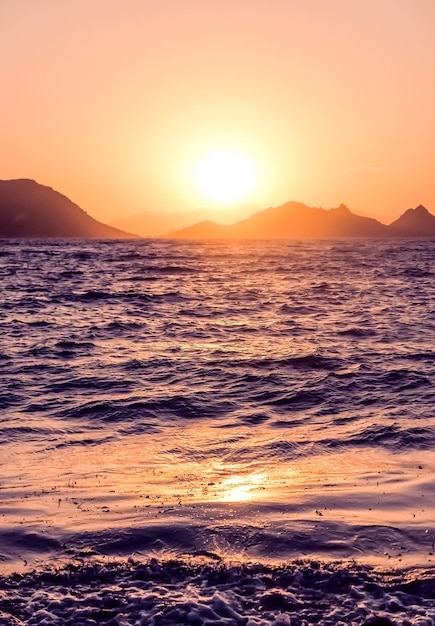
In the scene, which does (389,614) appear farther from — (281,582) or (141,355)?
(141,355)

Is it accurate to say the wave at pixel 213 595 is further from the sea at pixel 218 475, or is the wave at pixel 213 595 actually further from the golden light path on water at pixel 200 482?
the golden light path on water at pixel 200 482

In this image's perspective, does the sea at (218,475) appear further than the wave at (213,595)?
Yes

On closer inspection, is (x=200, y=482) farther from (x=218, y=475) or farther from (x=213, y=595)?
(x=213, y=595)

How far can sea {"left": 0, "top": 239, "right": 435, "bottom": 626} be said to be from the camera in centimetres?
607

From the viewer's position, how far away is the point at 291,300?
35.1m

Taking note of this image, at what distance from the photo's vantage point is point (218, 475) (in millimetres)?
9867

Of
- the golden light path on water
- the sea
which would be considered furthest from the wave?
the golden light path on water

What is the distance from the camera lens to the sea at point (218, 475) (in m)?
6.07

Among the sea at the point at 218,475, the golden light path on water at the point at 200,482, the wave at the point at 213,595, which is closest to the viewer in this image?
the wave at the point at 213,595

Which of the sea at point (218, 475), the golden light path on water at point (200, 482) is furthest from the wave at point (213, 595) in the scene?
the golden light path on water at point (200, 482)

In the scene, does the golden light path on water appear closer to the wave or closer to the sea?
the sea

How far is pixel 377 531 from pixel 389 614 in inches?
64.1

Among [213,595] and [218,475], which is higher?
[213,595]

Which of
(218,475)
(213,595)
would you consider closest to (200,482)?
(218,475)
